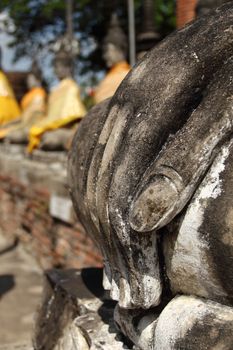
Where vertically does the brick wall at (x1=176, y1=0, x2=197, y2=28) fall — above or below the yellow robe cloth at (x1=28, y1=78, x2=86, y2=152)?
above

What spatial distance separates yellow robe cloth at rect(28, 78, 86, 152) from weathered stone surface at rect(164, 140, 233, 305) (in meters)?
3.89

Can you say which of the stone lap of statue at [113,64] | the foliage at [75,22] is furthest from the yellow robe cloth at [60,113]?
the foliage at [75,22]

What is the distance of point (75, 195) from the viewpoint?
1602 mm

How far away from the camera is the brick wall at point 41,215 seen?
369cm

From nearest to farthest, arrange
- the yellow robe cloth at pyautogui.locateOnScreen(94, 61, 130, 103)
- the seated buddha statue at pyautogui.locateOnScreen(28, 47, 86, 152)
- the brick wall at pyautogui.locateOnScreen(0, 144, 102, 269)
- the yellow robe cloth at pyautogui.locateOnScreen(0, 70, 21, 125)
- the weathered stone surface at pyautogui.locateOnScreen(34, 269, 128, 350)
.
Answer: the weathered stone surface at pyautogui.locateOnScreen(34, 269, 128, 350) → the brick wall at pyautogui.locateOnScreen(0, 144, 102, 269) → the yellow robe cloth at pyautogui.locateOnScreen(94, 61, 130, 103) → the seated buddha statue at pyautogui.locateOnScreen(28, 47, 86, 152) → the yellow robe cloth at pyautogui.locateOnScreen(0, 70, 21, 125)

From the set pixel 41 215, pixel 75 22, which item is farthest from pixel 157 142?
pixel 75 22

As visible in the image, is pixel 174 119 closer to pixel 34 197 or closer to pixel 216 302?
pixel 216 302

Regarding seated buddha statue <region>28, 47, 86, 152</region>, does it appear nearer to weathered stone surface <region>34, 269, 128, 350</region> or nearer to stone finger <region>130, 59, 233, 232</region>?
weathered stone surface <region>34, 269, 128, 350</region>

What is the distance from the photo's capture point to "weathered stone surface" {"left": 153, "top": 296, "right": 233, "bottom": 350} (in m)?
1.07

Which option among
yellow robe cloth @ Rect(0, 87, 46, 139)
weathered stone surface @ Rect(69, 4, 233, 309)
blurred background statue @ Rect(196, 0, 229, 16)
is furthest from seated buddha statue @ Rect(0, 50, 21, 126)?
weathered stone surface @ Rect(69, 4, 233, 309)

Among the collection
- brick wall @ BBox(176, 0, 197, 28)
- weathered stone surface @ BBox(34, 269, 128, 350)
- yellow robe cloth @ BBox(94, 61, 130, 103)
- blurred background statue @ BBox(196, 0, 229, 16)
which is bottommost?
yellow robe cloth @ BBox(94, 61, 130, 103)

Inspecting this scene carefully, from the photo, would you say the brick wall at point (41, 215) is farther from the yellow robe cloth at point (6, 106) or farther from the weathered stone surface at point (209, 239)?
the weathered stone surface at point (209, 239)

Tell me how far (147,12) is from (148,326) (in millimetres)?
4469

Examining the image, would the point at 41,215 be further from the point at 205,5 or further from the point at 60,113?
the point at 205,5
